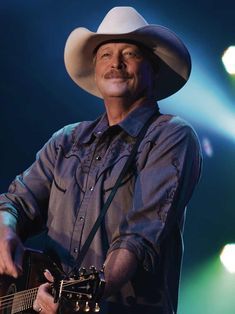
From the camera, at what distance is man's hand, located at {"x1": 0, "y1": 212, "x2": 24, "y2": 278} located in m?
2.50

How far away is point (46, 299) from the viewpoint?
7.08 feet

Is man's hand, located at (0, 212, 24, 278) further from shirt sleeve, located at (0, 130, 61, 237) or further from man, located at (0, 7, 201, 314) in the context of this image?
shirt sleeve, located at (0, 130, 61, 237)

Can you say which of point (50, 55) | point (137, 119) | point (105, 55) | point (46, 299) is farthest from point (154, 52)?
point (50, 55)

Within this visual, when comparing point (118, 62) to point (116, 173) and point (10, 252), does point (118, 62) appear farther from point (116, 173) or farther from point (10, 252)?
point (10, 252)

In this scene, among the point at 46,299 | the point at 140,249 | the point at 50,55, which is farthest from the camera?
the point at 50,55

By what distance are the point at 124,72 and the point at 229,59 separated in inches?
87.4

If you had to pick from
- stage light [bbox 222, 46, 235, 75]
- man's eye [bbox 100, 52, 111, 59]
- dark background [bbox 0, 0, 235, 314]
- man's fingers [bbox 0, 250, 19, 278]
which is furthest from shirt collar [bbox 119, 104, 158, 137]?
stage light [bbox 222, 46, 235, 75]

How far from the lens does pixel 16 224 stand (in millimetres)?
2811

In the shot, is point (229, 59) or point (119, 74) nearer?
point (119, 74)

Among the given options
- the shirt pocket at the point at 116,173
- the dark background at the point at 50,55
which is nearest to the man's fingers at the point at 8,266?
the shirt pocket at the point at 116,173

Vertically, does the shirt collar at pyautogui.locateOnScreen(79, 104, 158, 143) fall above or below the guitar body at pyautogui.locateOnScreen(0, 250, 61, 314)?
above

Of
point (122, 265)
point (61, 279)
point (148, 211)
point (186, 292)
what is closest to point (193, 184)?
point (148, 211)

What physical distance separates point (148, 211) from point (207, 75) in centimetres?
286

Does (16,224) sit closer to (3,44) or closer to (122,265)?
(122,265)
